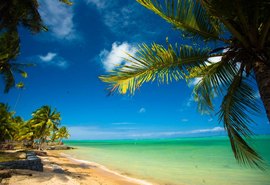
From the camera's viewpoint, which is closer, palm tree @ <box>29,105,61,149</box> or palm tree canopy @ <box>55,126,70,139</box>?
palm tree @ <box>29,105,61,149</box>

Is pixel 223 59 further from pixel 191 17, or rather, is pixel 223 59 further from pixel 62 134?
pixel 62 134

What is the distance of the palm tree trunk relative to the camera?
2401 millimetres

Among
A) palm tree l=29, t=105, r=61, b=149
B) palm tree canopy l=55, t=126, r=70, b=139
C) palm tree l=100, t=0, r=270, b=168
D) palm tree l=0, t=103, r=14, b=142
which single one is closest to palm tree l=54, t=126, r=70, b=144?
palm tree canopy l=55, t=126, r=70, b=139

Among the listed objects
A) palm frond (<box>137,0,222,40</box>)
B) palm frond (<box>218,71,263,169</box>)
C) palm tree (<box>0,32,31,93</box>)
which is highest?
palm tree (<box>0,32,31,93</box>)

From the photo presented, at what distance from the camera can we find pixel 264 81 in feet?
8.20

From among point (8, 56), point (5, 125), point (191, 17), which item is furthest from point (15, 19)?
point (191, 17)

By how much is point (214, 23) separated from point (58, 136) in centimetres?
5049

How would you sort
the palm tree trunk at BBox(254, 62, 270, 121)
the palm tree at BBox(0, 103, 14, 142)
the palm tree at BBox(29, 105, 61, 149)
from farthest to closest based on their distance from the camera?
the palm tree at BBox(29, 105, 61, 149) < the palm tree at BBox(0, 103, 14, 142) < the palm tree trunk at BBox(254, 62, 270, 121)

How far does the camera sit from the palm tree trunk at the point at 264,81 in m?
2.40

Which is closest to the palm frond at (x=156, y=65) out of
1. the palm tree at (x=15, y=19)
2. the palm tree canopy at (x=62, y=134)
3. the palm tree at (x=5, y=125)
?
the palm tree at (x=15, y=19)

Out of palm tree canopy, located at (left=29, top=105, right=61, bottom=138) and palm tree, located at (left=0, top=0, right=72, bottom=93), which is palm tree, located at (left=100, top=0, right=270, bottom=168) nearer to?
palm tree, located at (left=0, top=0, right=72, bottom=93)

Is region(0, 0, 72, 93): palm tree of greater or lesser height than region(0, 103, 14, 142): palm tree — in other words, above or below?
above

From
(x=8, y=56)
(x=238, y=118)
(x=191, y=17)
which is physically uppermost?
(x=8, y=56)

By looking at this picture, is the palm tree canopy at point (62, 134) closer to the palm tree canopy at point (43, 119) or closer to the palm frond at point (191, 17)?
the palm tree canopy at point (43, 119)
